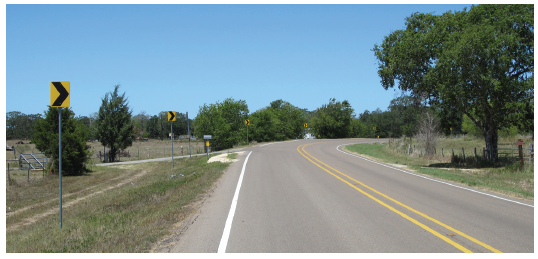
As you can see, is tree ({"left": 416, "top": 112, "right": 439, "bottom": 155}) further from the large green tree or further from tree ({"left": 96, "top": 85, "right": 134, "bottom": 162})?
the large green tree

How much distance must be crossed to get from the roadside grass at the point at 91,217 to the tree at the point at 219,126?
1253 inches

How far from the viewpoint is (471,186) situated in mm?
13820

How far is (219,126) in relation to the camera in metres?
54.6

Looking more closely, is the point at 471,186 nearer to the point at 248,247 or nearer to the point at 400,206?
the point at 400,206

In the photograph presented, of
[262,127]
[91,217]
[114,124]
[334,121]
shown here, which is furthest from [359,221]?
[334,121]

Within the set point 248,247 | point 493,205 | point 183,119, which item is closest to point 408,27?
point 493,205

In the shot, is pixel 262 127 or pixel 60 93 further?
pixel 262 127

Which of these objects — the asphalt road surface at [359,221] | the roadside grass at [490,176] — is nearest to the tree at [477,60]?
the roadside grass at [490,176]

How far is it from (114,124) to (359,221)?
4065 centimetres

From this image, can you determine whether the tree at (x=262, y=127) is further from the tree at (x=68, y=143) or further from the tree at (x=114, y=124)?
the tree at (x=68, y=143)

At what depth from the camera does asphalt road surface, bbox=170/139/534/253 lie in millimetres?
6281

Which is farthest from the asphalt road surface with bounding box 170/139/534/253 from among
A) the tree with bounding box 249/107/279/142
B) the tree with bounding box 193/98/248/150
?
the tree with bounding box 249/107/279/142

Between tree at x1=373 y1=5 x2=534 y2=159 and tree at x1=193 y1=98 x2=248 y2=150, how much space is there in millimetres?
32702

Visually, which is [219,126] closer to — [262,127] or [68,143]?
[262,127]
